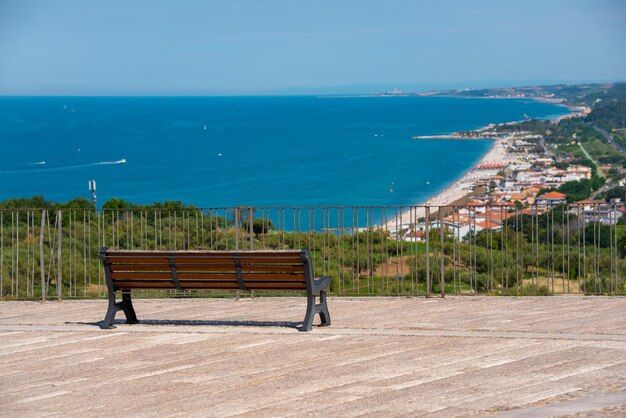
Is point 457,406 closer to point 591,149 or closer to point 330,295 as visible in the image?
point 330,295

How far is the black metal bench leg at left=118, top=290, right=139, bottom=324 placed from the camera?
9445 mm

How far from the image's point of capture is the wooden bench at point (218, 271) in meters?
8.72

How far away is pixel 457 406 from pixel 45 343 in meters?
4.29

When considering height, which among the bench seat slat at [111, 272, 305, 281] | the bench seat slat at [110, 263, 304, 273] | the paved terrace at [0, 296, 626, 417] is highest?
the bench seat slat at [110, 263, 304, 273]

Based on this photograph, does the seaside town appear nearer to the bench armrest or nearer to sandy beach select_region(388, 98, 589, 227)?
sandy beach select_region(388, 98, 589, 227)

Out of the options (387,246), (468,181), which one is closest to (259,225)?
(387,246)

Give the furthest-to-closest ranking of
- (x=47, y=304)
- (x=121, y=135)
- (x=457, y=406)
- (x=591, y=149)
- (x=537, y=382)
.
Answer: (x=121, y=135), (x=591, y=149), (x=47, y=304), (x=537, y=382), (x=457, y=406)

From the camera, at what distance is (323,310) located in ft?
29.9

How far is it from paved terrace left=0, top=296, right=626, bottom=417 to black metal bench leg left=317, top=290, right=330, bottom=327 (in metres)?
0.19

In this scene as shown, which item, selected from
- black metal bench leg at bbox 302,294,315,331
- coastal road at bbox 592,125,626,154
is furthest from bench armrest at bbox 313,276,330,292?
coastal road at bbox 592,125,626,154

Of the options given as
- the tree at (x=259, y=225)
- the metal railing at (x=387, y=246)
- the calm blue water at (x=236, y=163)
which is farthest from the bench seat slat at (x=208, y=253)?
the calm blue water at (x=236, y=163)

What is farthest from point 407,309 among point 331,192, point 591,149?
point 591,149

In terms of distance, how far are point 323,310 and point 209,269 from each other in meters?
1.18

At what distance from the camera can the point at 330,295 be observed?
11555 mm
